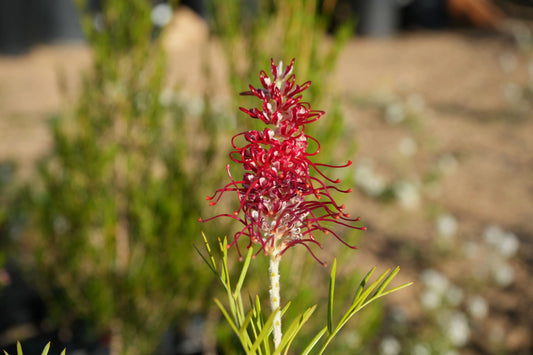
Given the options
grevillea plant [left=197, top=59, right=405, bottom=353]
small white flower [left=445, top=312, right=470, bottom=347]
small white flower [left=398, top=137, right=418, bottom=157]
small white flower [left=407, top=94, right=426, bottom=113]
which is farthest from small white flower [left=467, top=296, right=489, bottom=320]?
small white flower [left=407, top=94, right=426, bottom=113]

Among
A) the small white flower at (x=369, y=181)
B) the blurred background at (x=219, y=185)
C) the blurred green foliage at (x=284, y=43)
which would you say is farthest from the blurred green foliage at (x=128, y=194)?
the small white flower at (x=369, y=181)

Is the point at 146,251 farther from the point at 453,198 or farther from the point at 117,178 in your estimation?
the point at 453,198

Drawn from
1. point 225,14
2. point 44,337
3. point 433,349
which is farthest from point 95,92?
point 433,349

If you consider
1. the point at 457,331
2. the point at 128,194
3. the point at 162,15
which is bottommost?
the point at 457,331

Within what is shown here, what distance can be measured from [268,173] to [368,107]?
726 centimetres

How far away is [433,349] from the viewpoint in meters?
3.68

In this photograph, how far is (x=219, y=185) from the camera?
3008 mm

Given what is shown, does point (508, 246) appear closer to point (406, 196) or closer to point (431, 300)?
point (431, 300)

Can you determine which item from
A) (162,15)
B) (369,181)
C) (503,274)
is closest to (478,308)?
(503,274)

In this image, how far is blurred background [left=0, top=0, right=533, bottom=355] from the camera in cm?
265

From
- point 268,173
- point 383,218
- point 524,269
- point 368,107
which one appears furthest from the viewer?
point 368,107

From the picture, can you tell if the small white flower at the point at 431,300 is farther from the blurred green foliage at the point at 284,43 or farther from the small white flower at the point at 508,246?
the blurred green foliage at the point at 284,43

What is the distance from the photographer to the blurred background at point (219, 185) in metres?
2.65

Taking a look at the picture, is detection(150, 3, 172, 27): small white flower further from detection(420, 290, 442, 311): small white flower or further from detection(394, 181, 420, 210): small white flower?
detection(394, 181, 420, 210): small white flower
